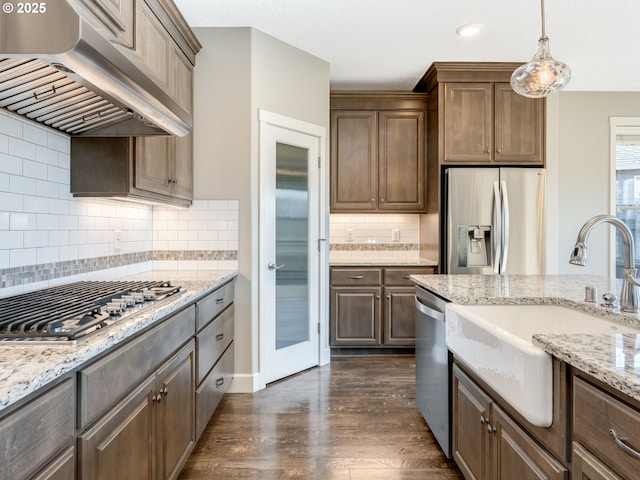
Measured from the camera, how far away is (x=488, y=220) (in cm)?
356

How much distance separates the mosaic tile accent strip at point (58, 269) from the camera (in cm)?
163

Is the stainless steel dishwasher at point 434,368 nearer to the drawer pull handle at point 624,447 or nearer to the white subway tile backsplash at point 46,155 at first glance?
the drawer pull handle at point 624,447

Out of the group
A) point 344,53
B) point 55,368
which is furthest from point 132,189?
point 344,53

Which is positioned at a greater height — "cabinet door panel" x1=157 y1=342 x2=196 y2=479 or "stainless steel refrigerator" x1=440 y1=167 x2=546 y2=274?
"stainless steel refrigerator" x1=440 y1=167 x2=546 y2=274

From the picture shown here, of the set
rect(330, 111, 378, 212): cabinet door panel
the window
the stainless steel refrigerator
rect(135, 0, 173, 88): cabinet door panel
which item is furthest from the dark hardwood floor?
the window

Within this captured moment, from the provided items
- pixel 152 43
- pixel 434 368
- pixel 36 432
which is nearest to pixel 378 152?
pixel 152 43

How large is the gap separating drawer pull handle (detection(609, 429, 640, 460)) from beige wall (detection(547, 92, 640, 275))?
3947 mm

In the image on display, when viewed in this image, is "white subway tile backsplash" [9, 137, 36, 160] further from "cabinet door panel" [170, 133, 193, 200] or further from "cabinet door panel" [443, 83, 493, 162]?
"cabinet door panel" [443, 83, 493, 162]

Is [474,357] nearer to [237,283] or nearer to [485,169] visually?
[237,283]

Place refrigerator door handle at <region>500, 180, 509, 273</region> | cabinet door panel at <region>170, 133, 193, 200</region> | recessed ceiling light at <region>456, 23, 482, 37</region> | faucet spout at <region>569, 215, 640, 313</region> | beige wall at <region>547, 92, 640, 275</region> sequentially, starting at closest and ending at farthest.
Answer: faucet spout at <region>569, 215, 640, 313</region>, cabinet door panel at <region>170, 133, 193, 200</region>, recessed ceiling light at <region>456, 23, 482, 37</region>, refrigerator door handle at <region>500, 180, 509, 273</region>, beige wall at <region>547, 92, 640, 275</region>

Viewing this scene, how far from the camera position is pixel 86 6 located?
1.58m

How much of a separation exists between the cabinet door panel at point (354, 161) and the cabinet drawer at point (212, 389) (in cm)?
195

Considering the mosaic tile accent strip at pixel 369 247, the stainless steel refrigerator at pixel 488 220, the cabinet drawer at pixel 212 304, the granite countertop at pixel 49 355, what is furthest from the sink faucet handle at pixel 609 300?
the mosaic tile accent strip at pixel 369 247

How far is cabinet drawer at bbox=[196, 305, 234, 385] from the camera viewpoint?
205 centimetres
